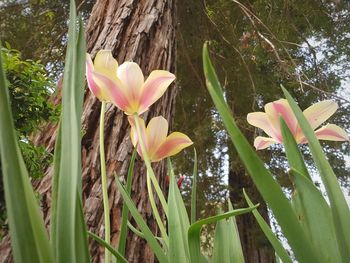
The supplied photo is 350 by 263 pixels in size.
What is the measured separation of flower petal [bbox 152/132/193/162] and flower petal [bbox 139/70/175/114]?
0.20 feet

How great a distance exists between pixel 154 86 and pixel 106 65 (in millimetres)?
54

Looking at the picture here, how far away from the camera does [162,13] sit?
5.40ft

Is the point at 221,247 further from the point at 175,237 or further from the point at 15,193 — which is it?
the point at 15,193

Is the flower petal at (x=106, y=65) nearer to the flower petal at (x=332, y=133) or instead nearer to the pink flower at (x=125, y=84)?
the pink flower at (x=125, y=84)

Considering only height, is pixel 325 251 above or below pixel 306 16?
below

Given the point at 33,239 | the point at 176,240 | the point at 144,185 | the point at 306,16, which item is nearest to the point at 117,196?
the point at 144,185

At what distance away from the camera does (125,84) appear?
1.59ft

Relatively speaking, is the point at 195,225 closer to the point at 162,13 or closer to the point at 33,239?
the point at 33,239

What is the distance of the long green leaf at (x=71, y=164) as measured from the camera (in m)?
0.27

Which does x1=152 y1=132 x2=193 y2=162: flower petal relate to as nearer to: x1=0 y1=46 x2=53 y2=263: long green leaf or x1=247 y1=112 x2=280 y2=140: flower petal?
x1=247 y1=112 x2=280 y2=140: flower petal

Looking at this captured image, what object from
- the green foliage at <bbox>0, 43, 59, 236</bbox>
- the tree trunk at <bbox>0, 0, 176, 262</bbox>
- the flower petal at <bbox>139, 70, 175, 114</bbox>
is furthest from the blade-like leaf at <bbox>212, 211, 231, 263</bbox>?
the tree trunk at <bbox>0, 0, 176, 262</bbox>

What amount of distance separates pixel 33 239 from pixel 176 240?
0.57ft

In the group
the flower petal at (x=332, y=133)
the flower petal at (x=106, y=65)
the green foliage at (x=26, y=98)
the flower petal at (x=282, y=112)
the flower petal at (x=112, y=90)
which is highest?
the green foliage at (x=26, y=98)

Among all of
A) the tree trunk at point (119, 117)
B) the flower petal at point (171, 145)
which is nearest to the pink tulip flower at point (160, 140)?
the flower petal at point (171, 145)
